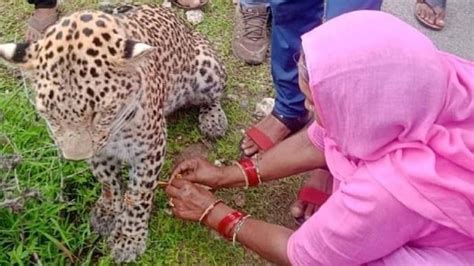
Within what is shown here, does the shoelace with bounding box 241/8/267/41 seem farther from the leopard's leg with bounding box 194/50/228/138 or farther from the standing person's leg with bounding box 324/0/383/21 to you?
the standing person's leg with bounding box 324/0/383/21

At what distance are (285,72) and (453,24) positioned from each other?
1730 mm

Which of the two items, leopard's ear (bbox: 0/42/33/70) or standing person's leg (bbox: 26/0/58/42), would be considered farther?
standing person's leg (bbox: 26/0/58/42)

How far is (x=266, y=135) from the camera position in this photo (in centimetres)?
421

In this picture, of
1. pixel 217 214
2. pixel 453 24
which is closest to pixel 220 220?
pixel 217 214

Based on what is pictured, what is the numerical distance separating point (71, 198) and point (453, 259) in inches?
75.1

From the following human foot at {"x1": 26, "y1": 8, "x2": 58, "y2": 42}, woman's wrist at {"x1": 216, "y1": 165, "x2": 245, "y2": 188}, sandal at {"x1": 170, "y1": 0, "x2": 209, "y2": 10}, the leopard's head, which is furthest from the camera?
sandal at {"x1": 170, "y1": 0, "x2": 209, "y2": 10}

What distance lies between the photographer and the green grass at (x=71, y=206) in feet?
11.5

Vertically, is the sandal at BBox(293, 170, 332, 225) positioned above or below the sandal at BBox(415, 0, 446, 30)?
below

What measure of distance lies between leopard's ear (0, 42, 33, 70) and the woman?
100 centimetres

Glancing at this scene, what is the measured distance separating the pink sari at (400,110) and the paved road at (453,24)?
2.41 meters

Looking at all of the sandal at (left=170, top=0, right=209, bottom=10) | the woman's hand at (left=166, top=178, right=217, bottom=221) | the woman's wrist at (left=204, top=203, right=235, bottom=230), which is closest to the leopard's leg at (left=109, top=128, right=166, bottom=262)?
the woman's hand at (left=166, top=178, right=217, bottom=221)

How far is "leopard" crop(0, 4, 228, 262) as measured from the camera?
107 inches

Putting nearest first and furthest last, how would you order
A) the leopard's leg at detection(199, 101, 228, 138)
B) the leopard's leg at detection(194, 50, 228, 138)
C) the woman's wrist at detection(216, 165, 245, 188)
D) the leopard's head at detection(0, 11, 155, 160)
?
the leopard's head at detection(0, 11, 155, 160) → the woman's wrist at detection(216, 165, 245, 188) → the leopard's leg at detection(194, 50, 228, 138) → the leopard's leg at detection(199, 101, 228, 138)

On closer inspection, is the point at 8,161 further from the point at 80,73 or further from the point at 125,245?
the point at 80,73
